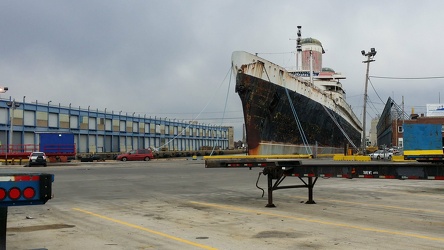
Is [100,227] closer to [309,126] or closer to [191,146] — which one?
[309,126]

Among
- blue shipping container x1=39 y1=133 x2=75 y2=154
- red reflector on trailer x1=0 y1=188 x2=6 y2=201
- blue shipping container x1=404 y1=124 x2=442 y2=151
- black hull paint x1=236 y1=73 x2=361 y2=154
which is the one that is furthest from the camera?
blue shipping container x1=39 y1=133 x2=75 y2=154

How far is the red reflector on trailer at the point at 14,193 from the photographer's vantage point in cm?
450

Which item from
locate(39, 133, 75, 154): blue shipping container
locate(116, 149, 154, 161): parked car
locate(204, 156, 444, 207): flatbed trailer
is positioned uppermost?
locate(39, 133, 75, 154): blue shipping container

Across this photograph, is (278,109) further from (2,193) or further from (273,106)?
(2,193)

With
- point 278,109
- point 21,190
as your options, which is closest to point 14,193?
point 21,190

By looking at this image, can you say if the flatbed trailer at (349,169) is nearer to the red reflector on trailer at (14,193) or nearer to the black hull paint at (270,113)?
the red reflector on trailer at (14,193)

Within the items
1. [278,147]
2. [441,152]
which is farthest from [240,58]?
[441,152]

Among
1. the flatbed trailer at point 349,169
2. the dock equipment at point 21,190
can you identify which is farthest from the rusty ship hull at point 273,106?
the dock equipment at point 21,190

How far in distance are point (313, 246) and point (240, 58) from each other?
25.8 metres

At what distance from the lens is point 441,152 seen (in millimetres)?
23578

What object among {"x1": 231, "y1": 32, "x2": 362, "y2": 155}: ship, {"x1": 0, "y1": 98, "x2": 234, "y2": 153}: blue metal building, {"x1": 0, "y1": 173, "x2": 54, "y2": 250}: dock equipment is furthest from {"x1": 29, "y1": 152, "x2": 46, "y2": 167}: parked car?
{"x1": 0, "y1": 173, "x2": 54, "y2": 250}: dock equipment

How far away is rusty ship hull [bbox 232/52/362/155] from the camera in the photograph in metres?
31.9

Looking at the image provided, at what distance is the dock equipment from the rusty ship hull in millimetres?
27355

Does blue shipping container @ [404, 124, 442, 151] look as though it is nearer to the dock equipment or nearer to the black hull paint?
the black hull paint
